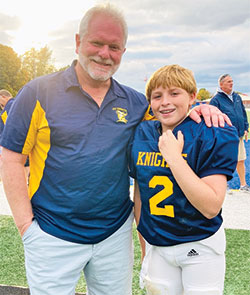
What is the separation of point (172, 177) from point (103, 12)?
1018 millimetres

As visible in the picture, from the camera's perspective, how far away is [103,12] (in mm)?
1864

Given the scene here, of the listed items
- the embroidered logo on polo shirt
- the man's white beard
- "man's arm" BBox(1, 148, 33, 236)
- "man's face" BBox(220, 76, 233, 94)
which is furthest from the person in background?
"man's face" BBox(220, 76, 233, 94)

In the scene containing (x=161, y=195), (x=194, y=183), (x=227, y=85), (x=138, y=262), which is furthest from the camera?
(x=227, y=85)

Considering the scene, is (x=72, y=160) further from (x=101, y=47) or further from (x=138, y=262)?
(x=138, y=262)

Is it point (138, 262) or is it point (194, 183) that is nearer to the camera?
point (194, 183)

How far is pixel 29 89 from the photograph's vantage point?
186 cm

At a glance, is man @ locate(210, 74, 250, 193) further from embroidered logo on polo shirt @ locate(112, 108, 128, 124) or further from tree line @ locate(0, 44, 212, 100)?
tree line @ locate(0, 44, 212, 100)

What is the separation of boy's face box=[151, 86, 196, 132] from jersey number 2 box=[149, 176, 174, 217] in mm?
322

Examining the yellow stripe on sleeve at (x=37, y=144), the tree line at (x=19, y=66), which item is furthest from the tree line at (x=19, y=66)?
the yellow stripe on sleeve at (x=37, y=144)

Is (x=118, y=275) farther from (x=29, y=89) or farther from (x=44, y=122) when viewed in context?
(x=29, y=89)

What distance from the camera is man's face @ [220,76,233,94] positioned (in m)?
6.29

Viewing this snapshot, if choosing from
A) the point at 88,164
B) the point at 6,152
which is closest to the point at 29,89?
the point at 6,152

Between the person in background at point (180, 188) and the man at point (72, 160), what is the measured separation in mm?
166

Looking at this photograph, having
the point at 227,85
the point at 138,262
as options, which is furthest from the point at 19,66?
the point at 138,262
